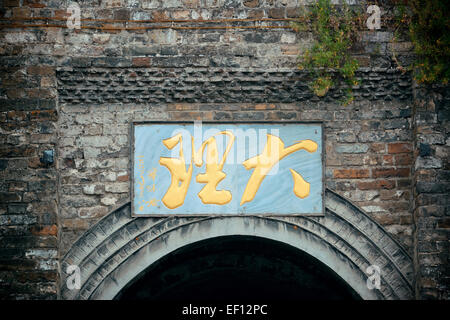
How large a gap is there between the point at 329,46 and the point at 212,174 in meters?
1.75

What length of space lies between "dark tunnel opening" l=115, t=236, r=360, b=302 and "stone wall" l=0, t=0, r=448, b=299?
2.99ft

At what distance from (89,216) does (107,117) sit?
102cm

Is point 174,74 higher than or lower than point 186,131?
higher

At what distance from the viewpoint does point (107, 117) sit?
7820 millimetres

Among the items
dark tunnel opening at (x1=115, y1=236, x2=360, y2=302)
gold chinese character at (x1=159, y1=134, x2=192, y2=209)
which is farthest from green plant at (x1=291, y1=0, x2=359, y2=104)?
dark tunnel opening at (x1=115, y1=236, x2=360, y2=302)

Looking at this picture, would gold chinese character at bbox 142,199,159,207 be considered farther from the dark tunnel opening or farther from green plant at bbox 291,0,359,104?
green plant at bbox 291,0,359,104

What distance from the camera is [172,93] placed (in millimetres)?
7824

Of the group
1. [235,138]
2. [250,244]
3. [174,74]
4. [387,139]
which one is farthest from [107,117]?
[387,139]

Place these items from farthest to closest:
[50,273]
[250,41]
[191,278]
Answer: [191,278] < [250,41] < [50,273]

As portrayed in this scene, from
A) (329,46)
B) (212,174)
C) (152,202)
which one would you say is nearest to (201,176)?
(212,174)

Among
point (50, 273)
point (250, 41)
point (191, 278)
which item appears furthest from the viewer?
point (191, 278)

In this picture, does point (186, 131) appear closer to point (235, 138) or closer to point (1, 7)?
point (235, 138)

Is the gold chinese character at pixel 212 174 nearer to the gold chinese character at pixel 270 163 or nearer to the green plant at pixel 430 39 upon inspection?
the gold chinese character at pixel 270 163

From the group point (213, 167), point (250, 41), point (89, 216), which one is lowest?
point (89, 216)
